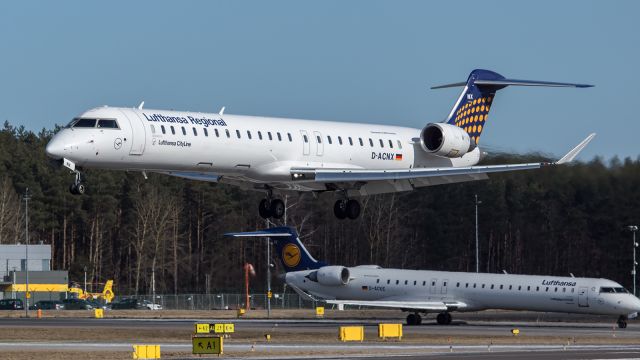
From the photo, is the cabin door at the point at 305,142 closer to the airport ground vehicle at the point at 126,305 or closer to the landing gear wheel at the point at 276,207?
the landing gear wheel at the point at 276,207

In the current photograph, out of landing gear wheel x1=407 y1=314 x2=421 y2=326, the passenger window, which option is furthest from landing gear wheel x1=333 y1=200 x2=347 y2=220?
landing gear wheel x1=407 y1=314 x2=421 y2=326

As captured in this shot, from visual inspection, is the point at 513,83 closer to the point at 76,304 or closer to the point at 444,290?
the point at 444,290

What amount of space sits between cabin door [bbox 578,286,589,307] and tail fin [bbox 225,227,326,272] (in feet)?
52.8

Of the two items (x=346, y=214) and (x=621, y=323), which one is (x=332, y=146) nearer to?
(x=346, y=214)

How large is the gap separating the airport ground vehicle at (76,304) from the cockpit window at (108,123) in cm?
5511

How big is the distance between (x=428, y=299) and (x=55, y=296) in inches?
1822

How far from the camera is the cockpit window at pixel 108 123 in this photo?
40.4 m

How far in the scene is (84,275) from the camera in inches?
4941

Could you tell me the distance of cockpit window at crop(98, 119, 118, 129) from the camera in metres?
40.4

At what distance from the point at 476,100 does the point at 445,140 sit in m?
5.22

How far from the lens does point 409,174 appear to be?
46.5 metres

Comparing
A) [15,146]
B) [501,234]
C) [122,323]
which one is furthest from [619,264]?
[15,146]

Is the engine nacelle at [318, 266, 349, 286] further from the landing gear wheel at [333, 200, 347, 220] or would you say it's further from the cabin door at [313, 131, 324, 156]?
the cabin door at [313, 131, 324, 156]

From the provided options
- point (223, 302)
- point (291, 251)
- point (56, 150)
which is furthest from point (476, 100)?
point (223, 302)
